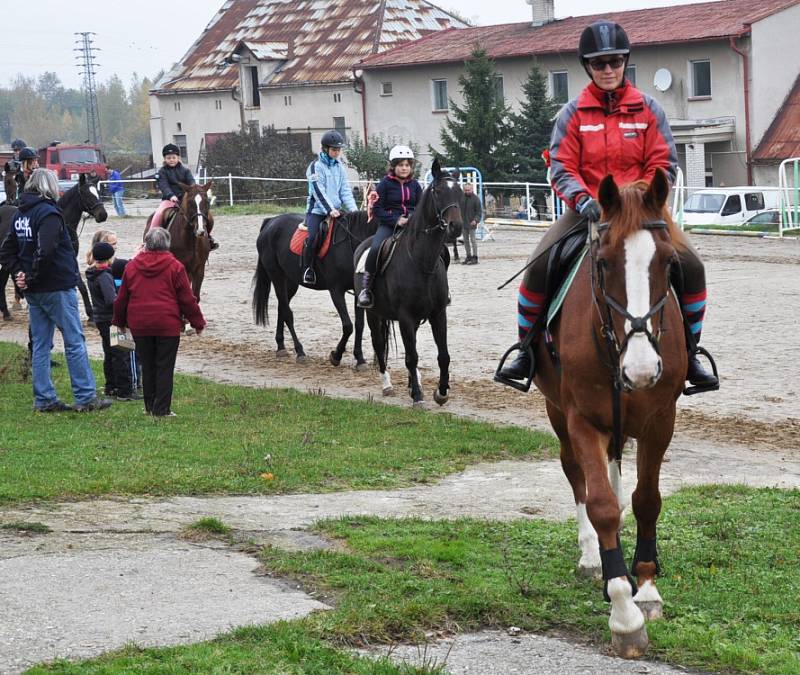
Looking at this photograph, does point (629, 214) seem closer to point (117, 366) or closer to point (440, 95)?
point (117, 366)

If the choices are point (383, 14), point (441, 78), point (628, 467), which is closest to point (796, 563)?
point (628, 467)

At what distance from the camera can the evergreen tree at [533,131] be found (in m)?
44.3

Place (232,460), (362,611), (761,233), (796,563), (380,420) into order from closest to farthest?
(362,611)
(796,563)
(232,460)
(380,420)
(761,233)

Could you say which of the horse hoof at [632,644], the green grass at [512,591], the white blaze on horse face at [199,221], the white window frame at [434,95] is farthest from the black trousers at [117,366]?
the white window frame at [434,95]

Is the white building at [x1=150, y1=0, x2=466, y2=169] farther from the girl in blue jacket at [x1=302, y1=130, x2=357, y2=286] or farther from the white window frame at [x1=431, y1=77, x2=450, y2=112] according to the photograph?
the girl in blue jacket at [x1=302, y1=130, x2=357, y2=286]

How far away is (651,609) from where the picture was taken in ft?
20.3

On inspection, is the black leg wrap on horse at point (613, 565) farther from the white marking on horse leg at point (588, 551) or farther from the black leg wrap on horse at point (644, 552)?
the white marking on horse leg at point (588, 551)

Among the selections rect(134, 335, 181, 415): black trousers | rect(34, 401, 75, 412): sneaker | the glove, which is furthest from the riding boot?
the glove

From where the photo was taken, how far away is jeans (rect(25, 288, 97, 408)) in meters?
12.6

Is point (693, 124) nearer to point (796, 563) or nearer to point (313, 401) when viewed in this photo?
point (313, 401)

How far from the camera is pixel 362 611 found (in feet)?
19.8

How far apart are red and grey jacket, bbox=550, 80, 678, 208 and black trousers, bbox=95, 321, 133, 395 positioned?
320 inches

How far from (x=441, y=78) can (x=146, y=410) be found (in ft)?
153

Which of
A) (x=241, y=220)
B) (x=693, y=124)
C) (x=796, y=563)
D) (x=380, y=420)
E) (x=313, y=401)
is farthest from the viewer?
(x=693, y=124)
